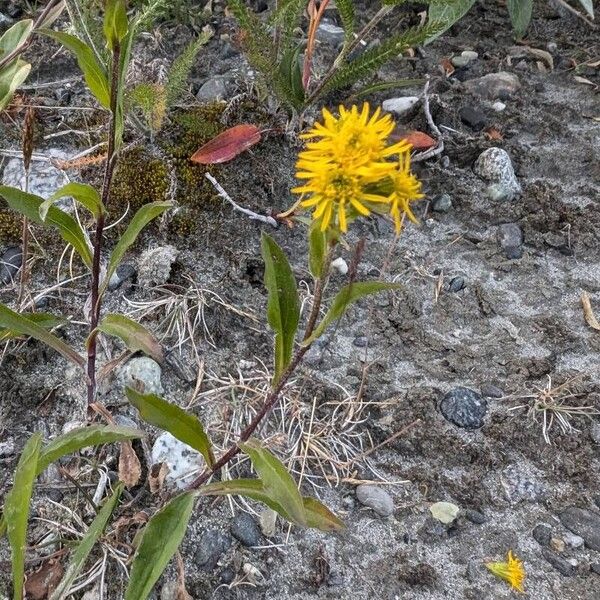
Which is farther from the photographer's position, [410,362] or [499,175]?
[499,175]

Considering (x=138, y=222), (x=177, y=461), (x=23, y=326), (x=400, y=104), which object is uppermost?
(x=138, y=222)

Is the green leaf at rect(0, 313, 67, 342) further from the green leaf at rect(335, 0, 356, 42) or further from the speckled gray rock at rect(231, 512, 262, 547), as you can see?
the green leaf at rect(335, 0, 356, 42)

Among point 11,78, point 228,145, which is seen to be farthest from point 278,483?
point 11,78

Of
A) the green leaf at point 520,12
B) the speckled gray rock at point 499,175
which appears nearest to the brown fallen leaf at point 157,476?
the speckled gray rock at point 499,175

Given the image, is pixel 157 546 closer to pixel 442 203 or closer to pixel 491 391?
pixel 491 391

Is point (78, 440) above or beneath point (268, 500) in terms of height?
above

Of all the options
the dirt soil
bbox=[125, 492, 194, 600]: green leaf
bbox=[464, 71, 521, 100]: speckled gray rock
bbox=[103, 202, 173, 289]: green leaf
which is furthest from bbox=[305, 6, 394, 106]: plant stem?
bbox=[125, 492, 194, 600]: green leaf

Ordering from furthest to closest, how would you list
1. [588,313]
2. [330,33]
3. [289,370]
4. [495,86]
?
[330,33]
[495,86]
[588,313]
[289,370]

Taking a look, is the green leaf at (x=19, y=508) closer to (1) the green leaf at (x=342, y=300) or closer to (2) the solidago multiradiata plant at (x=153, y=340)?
(2) the solidago multiradiata plant at (x=153, y=340)
